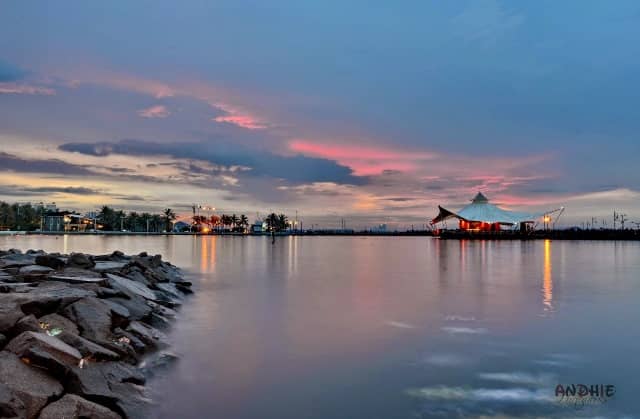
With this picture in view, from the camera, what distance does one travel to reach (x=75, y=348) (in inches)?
262

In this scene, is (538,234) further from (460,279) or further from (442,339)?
(442,339)

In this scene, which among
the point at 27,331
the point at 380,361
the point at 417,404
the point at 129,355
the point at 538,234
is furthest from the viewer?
the point at 538,234

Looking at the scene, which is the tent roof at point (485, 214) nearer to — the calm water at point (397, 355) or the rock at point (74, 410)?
the calm water at point (397, 355)

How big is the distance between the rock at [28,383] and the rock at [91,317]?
2128 mm

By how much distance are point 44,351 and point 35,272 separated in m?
8.66

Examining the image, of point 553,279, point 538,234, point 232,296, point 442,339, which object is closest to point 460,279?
point 553,279

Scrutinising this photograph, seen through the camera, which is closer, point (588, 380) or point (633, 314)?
point (588, 380)

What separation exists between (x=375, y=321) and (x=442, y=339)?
8.56ft

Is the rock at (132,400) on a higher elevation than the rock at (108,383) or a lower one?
lower

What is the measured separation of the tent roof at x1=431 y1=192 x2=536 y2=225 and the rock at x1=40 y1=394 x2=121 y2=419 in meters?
143

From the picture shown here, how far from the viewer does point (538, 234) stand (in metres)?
135

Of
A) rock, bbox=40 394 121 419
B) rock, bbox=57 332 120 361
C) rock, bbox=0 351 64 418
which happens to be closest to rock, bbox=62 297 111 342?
rock, bbox=57 332 120 361

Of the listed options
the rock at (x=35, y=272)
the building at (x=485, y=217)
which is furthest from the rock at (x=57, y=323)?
the building at (x=485, y=217)

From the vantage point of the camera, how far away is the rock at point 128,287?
12.0 metres
